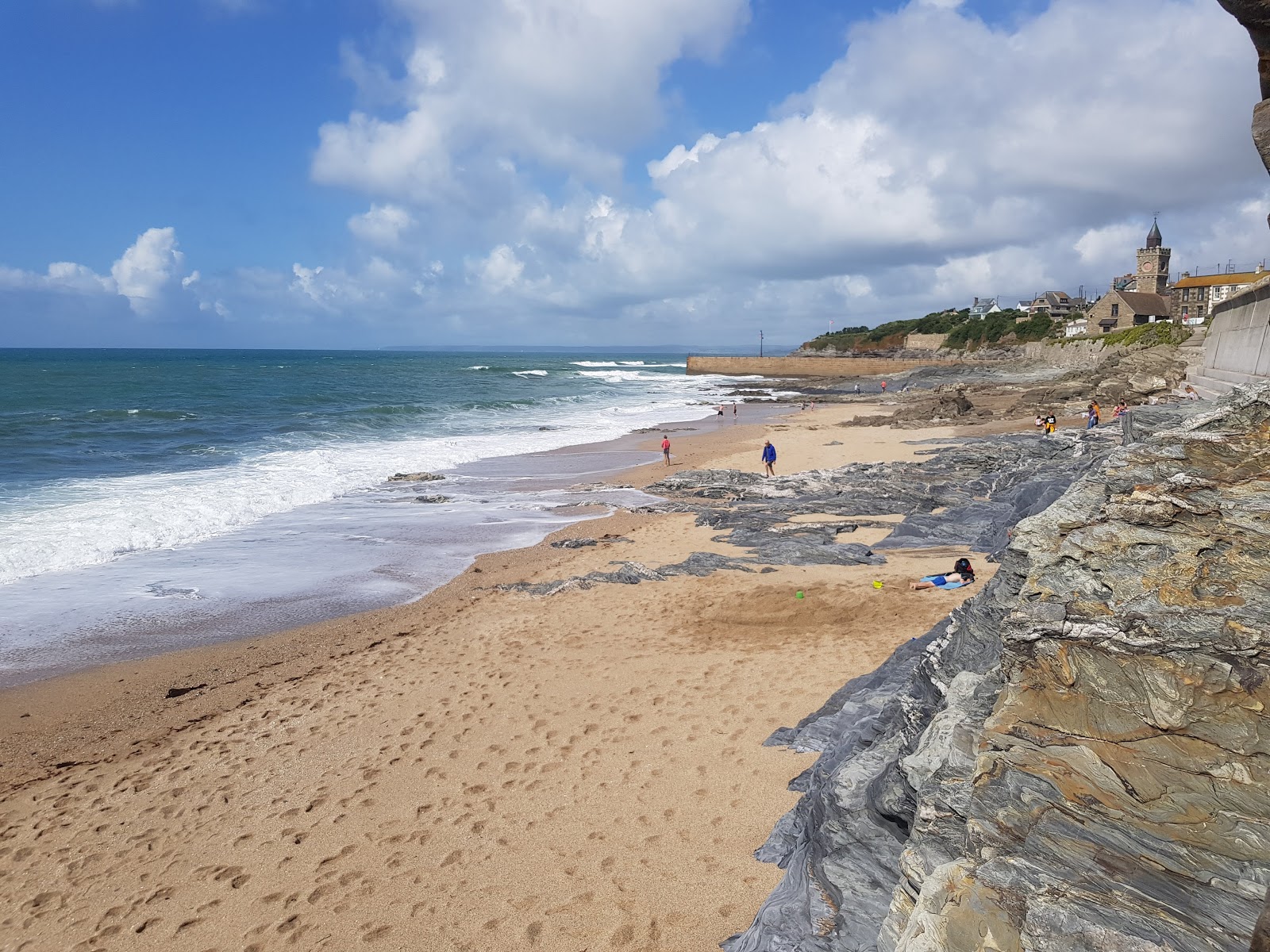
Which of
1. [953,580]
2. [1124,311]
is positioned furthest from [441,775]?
[1124,311]

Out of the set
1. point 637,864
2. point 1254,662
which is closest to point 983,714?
point 1254,662

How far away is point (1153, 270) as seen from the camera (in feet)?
287

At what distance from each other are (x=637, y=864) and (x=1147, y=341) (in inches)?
1981

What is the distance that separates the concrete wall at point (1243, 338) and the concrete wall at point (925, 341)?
88489 millimetres

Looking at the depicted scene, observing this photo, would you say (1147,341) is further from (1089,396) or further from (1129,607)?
(1129,607)

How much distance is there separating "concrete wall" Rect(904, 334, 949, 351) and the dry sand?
98.9 m

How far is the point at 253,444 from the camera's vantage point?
31562 millimetres

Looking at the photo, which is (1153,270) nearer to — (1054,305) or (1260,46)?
(1054,305)

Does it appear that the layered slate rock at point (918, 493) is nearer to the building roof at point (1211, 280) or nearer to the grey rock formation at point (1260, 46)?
the grey rock formation at point (1260, 46)

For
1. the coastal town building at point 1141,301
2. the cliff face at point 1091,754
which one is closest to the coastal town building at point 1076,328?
the coastal town building at point 1141,301

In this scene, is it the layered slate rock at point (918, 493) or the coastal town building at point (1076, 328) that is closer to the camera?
the layered slate rock at point (918, 493)

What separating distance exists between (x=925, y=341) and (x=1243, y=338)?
9607 centimetres

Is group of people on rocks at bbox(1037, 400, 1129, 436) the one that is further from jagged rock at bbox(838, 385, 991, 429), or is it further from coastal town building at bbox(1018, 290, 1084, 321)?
coastal town building at bbox(1018, 290, 1084, 321)

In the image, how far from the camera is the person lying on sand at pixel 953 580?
10414 mm
